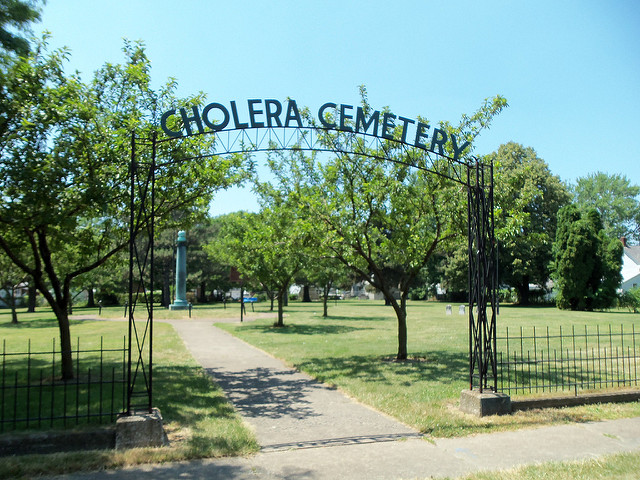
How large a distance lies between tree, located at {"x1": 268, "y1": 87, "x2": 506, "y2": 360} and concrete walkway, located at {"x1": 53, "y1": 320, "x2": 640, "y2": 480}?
4.29 metres

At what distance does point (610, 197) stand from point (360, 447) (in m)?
83.0

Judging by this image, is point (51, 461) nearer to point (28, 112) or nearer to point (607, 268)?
point (28, 112)

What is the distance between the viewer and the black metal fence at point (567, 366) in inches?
330

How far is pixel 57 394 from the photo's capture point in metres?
8.93

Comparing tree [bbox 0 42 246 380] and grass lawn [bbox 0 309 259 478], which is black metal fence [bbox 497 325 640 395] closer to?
grass lawn [bbox 0 309 259 478]

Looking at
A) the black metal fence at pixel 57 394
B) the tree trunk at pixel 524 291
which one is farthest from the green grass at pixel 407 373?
the tree trunk at pixel 524 291

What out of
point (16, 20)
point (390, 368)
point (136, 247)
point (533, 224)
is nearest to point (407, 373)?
point (390, 368)

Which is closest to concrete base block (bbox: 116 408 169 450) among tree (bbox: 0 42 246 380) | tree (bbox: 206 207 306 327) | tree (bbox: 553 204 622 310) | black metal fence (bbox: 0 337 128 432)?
black metal fence (bbox: 0 337 128 432)

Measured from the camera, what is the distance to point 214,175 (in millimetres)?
10289

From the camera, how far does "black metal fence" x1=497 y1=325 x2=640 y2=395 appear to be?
330 inches

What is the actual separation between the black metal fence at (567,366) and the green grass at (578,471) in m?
1.70

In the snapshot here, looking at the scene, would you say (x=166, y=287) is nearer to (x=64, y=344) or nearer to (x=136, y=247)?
(x=64, y=344)

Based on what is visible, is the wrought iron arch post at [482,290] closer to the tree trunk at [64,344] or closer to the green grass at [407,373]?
the green grass at [407,373]

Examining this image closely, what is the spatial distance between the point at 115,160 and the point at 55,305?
11.3ft
